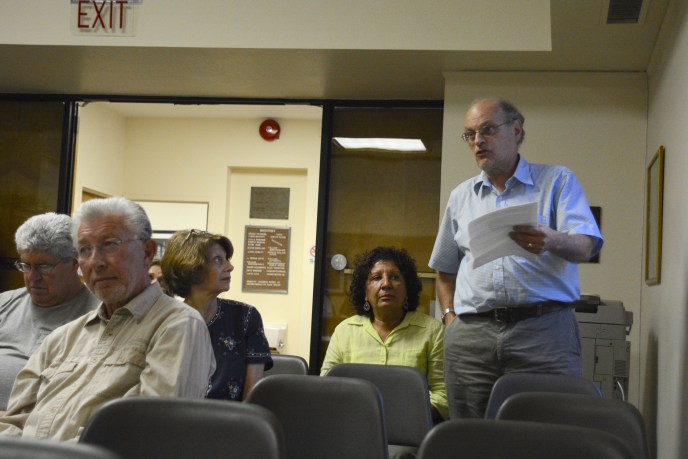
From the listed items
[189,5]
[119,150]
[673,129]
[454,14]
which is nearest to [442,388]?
[673,129]

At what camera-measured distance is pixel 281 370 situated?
10.6 ft

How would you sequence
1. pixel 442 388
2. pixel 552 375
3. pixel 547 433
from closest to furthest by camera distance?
pixel 547 433
pixel 552 375
pixel 442 388

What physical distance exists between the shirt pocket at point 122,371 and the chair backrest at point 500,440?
802mm

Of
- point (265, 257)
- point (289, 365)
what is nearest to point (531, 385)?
point (289, 365)

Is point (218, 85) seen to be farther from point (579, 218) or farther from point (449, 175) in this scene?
point (579, 218)

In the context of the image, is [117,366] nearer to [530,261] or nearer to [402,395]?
[402,395]

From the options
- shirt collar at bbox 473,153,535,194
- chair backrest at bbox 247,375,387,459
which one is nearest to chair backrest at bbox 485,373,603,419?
chair backrest at bbox 247,375,387,459

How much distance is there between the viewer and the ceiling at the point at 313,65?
4051 millimetres

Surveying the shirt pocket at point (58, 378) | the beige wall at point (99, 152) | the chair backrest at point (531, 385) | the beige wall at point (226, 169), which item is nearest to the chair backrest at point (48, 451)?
the shirt pocket at point (58, 378)

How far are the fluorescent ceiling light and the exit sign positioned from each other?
5.14 ft

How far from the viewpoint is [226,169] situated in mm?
7805

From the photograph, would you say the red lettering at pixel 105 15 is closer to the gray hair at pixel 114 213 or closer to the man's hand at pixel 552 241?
the gray hair at pixel 114 213

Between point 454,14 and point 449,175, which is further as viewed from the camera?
point 449,175

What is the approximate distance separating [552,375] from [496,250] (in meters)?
0.40
